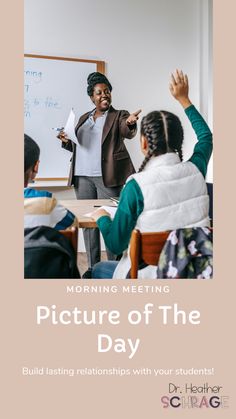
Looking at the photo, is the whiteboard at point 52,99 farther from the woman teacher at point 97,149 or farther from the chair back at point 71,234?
the chair back at point 71,234

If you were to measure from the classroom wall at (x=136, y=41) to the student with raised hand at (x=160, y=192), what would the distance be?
79.9 inches

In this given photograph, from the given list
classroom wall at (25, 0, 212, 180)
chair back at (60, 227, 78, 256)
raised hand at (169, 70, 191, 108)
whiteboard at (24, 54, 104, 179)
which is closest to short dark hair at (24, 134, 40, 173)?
chair back at (60, 227, 78, 256)

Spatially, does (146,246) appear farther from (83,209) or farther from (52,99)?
(52,99)

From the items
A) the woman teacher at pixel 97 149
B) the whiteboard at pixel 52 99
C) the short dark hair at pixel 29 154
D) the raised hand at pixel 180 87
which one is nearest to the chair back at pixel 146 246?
the short dark hair at pixel 29 154

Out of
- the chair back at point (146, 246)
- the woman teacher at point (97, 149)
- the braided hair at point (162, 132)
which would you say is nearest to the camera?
the chair back at point (146, 246)

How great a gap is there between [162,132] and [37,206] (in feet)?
1.32

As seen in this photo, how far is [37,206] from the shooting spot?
106 cm

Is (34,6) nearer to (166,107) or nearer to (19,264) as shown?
(166,107)

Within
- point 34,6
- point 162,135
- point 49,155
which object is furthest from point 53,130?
point 162,135

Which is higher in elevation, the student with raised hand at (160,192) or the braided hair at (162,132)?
the braided hair at (162,132)

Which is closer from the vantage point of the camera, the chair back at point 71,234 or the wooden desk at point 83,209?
the chair back at point 71,234

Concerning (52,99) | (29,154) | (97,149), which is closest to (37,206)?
(29,154)

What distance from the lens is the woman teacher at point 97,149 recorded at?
2.62 m

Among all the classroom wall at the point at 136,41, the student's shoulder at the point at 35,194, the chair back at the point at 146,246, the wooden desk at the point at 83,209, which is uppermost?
the classroom wall at the point at 136,41
